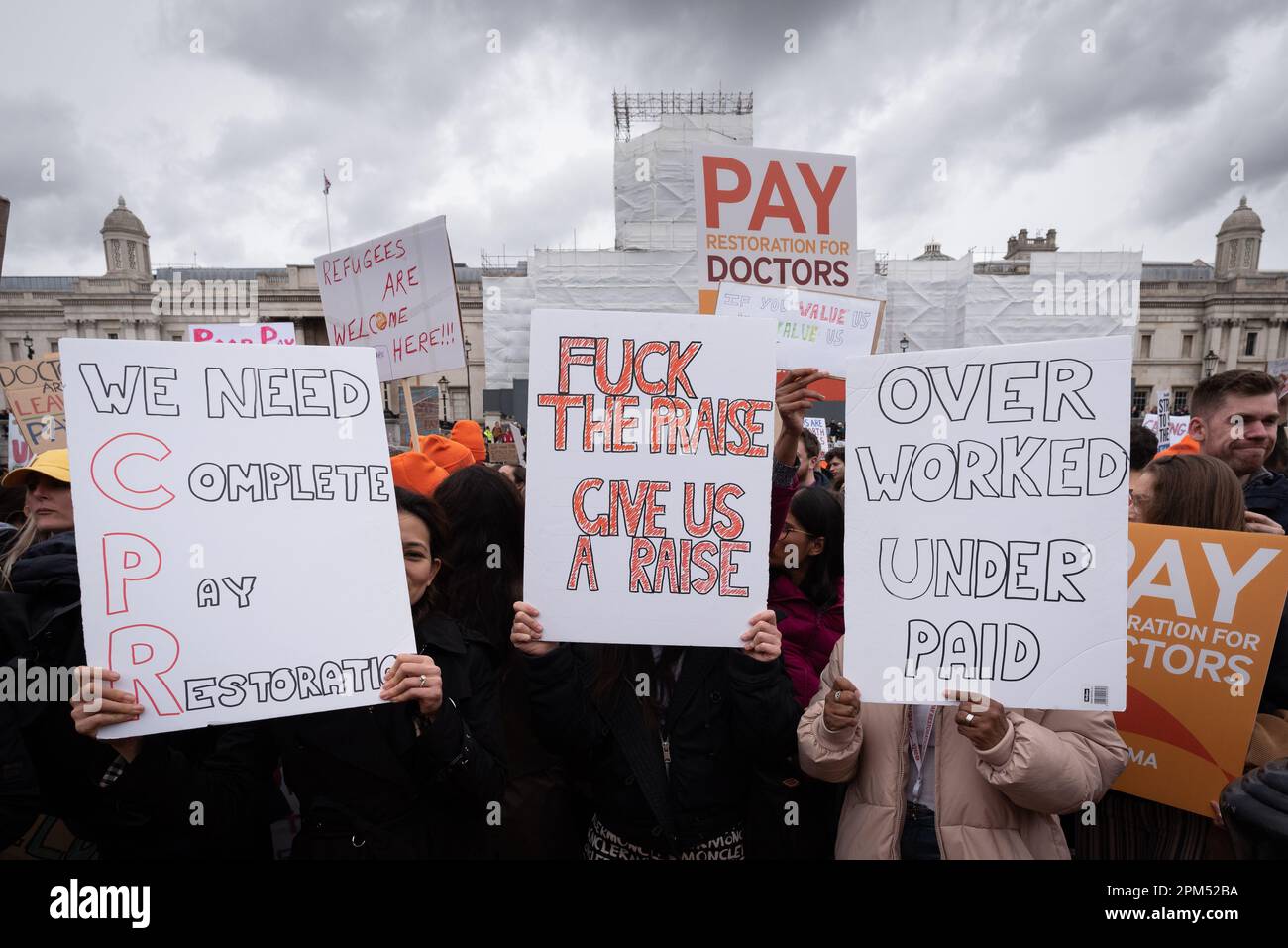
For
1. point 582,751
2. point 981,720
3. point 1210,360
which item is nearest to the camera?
point 981,720

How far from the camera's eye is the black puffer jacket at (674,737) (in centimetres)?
187

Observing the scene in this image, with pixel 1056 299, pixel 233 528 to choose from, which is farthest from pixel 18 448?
pixel 1056 299

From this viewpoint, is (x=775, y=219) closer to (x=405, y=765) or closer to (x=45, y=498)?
(x=405, y=765)

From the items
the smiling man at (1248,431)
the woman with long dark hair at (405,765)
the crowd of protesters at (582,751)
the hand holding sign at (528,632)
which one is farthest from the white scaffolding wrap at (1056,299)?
the woman with long dark hair at (405,765)

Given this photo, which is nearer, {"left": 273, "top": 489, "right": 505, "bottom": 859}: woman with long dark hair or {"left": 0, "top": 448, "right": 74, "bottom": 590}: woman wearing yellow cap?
{"left": 273, "top": 489, "right": 505, "bottom": 859}: woman with long dark hair

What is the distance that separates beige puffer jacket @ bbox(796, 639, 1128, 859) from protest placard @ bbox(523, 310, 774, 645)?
472 mm

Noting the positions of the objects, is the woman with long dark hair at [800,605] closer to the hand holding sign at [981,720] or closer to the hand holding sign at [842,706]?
the hand holding sign at [842,706]

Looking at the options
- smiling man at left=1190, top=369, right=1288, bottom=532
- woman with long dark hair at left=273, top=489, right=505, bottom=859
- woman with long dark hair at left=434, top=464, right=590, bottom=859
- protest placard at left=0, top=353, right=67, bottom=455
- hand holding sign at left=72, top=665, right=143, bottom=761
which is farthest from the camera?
protest placard at left=0, top=353, right=67, bottom=455

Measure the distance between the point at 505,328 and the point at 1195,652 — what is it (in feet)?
92.6

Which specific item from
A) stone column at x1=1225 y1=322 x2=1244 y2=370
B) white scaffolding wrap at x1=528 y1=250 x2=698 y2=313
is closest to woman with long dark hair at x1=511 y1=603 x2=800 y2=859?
white scaffolding wrap at x1=528 y1=250 x2=698 y2=313

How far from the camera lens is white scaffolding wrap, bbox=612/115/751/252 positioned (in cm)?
2470

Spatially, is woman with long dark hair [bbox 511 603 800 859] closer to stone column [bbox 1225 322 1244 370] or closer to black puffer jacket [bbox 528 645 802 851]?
black puffer jacket [bbox 528 645 802 851]

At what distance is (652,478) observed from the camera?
1.91 metres

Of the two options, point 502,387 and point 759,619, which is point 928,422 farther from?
point 502,387
